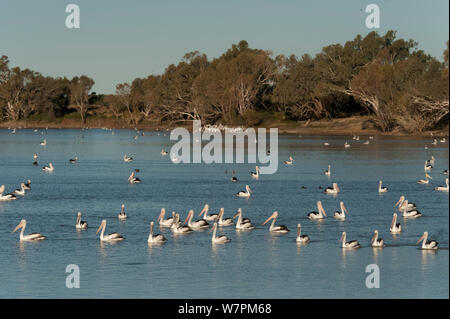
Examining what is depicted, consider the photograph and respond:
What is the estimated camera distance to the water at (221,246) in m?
21.2

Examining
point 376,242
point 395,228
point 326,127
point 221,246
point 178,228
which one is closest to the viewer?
point 376,242

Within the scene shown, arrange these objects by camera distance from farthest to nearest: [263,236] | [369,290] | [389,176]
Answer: [389,176], [263,236], [369,290]

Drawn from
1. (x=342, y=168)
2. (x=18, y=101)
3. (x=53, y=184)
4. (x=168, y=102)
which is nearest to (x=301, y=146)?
(x=342, y=168)

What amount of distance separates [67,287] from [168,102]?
12432 centimetres

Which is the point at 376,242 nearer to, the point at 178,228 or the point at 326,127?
the point at 178,228

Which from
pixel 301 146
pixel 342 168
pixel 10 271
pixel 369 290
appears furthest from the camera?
pixel 301 146

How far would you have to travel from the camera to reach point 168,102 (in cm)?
14425

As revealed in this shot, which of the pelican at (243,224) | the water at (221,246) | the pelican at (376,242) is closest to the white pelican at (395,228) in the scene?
the water at (221,246)

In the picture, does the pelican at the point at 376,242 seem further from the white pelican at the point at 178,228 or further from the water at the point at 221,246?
the white pelican at the point at 178,228

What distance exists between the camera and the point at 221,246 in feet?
87.5

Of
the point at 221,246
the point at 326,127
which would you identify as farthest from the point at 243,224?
the point at 326,127

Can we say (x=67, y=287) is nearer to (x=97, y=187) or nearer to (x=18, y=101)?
(x=97, y=187)

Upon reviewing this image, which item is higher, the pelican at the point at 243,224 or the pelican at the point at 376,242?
the pelican at the point at 243,224

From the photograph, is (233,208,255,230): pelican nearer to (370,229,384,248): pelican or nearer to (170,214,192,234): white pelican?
(170,214,192,234): white pelican
